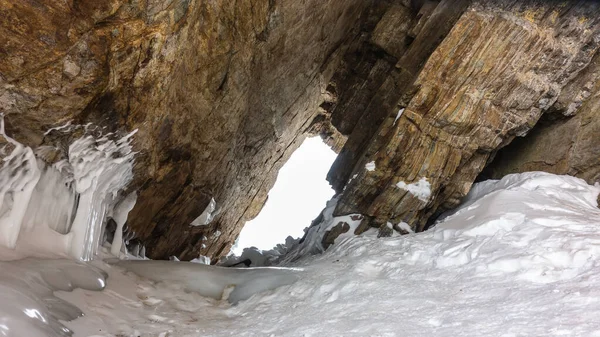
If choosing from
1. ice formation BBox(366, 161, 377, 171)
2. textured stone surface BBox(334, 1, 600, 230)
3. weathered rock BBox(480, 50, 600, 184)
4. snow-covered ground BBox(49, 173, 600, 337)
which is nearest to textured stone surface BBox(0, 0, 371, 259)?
snow-covered ground BBox(49, 173, 600, 337)

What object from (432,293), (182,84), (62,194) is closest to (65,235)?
(62,194)

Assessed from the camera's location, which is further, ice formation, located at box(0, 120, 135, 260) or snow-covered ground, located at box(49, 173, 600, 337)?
ice formation, located at box(0, 120, 135, 260)

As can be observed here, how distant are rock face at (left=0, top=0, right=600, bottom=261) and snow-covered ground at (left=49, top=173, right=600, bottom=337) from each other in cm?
256

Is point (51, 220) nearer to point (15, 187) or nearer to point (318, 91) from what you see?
point (15, 187)

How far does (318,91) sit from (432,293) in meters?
10.3

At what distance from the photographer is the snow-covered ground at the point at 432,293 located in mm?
4992

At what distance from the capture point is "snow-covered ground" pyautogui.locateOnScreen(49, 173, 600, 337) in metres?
4.99

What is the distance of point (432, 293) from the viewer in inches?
244

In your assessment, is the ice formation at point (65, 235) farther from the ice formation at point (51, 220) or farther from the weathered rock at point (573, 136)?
the weathered rock at point (573, 136)

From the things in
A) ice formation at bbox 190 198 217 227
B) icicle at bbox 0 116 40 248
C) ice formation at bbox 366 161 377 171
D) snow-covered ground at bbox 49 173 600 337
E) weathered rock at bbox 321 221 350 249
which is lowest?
snow-covered ground at bbox 49 173 600 337

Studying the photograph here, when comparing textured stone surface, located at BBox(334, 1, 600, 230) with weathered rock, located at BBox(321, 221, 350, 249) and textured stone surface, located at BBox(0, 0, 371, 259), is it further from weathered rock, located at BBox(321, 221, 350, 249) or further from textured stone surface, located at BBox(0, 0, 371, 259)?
textured stone surface, located at BBox(0, 0, 371, 259)

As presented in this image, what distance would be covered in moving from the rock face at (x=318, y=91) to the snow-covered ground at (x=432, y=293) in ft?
8.39

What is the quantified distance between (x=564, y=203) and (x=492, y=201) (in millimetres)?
1481

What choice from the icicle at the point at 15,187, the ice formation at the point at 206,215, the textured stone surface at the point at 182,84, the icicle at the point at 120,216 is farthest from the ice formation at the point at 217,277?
the ice formation at the point at 206,215
